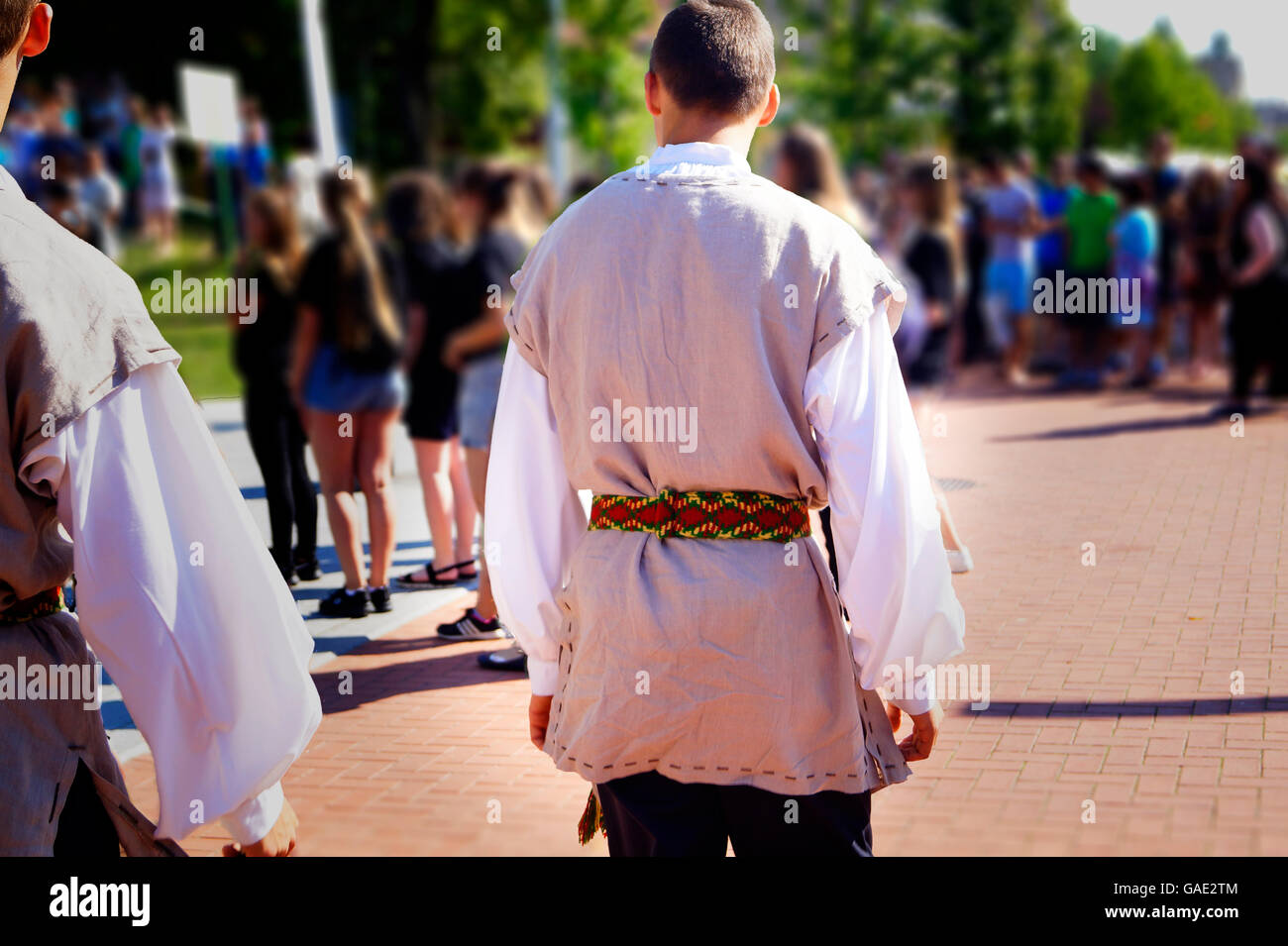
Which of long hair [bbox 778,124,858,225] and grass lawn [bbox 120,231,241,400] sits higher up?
long hair [bbox 778,124,858,225]

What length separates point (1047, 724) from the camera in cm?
500

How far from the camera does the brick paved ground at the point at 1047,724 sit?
13.7 ft

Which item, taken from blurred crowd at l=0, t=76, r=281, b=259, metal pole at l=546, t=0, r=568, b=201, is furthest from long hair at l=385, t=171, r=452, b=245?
metal pole at l=546, t=0, r=568, b=201

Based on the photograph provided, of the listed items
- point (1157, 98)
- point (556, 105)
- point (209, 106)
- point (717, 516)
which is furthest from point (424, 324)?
point (1157, 98)

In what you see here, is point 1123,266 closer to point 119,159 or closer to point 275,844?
point 275,844

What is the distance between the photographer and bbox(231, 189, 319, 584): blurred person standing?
6.64m

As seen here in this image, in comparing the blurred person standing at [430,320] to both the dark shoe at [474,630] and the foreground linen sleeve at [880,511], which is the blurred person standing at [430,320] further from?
the foreground linen sleeve at [880,511]

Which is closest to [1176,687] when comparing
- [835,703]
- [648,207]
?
[835,703]

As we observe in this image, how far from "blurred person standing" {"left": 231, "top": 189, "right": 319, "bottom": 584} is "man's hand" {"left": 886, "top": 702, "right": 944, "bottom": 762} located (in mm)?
4258

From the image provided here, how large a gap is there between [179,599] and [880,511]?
1103 millimetres

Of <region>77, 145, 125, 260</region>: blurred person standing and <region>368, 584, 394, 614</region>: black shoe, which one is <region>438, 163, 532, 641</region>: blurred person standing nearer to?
<region>368, 584, 394, 614</region>: black shoe

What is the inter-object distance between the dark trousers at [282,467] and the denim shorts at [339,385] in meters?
0.47

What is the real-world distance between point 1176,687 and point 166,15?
93.9ft

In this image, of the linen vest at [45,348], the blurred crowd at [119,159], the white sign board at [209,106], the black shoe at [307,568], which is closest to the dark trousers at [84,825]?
the linen vest at [45,348]
